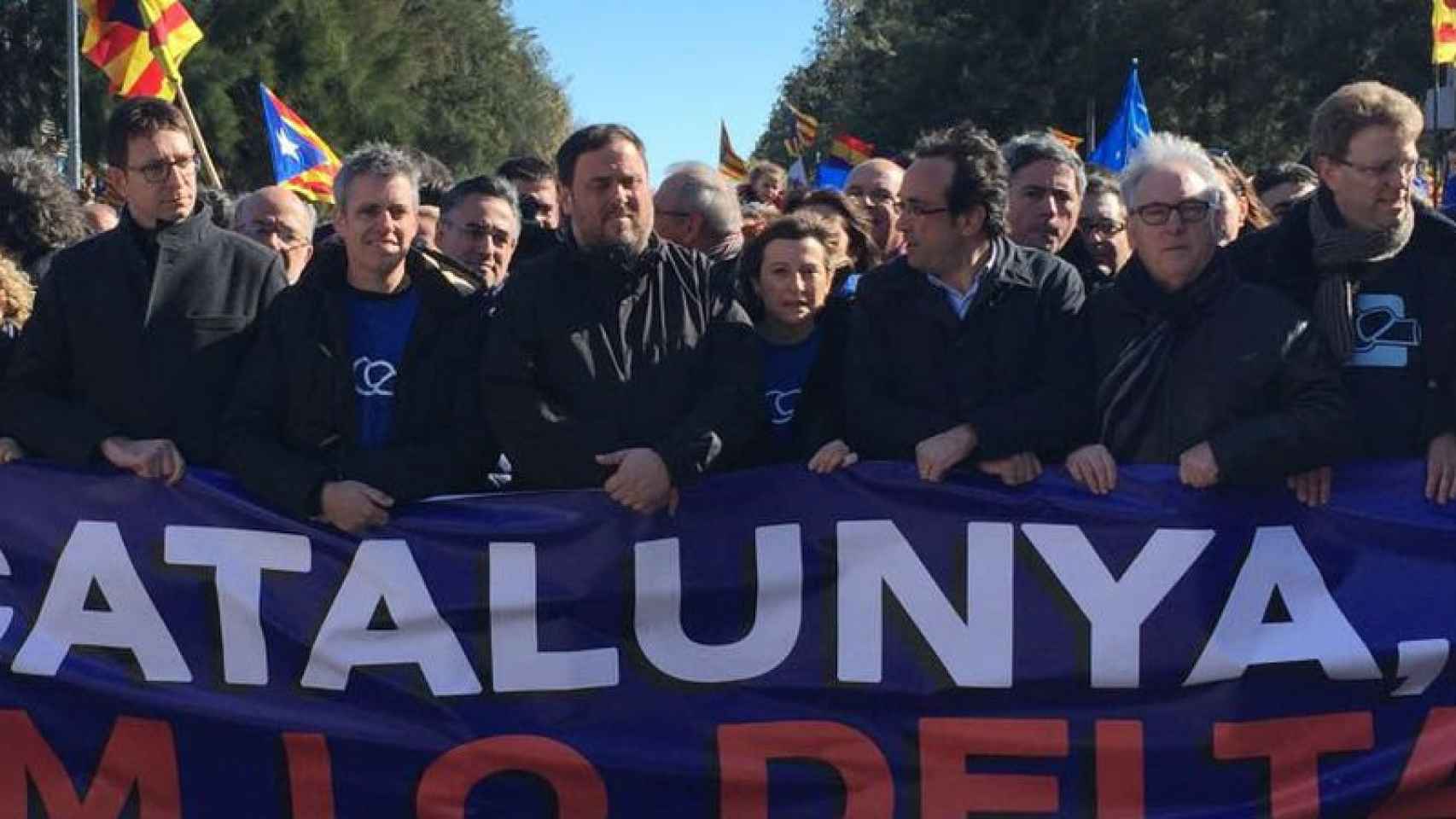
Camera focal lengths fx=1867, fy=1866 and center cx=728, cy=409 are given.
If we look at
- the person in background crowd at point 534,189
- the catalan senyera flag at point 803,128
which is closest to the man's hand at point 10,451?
the person in background crowd at point 534,189

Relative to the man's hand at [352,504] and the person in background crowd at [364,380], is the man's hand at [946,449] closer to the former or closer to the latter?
the person in background crowd at [364,380]

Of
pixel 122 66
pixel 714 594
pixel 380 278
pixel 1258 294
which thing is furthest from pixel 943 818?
pixel 122 66

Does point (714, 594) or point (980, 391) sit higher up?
point (980, 391)

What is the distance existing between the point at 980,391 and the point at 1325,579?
944 millimetres

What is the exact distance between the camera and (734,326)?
4641 millimetres

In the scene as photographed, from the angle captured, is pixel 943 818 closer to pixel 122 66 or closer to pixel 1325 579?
pixel 1325 579

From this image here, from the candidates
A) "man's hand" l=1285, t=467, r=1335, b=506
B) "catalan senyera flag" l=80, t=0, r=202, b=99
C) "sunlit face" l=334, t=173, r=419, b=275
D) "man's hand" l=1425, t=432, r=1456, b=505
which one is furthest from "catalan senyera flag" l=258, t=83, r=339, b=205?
"man's hand" l=1425, t=432, r=1456, b=505

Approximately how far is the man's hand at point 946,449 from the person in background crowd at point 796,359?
379 millimetres

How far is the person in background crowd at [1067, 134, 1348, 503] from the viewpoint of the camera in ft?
14.2

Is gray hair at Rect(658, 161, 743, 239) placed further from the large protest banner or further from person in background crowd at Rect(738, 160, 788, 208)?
person in background crowd at Rect(738, 160, 788, 208)

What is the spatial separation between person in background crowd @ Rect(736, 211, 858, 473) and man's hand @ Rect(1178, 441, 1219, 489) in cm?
89

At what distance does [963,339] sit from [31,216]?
3472mm

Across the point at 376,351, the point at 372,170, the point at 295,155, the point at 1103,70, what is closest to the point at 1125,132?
the point at 295,155

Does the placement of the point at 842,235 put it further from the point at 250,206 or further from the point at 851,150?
the point at 851,150
